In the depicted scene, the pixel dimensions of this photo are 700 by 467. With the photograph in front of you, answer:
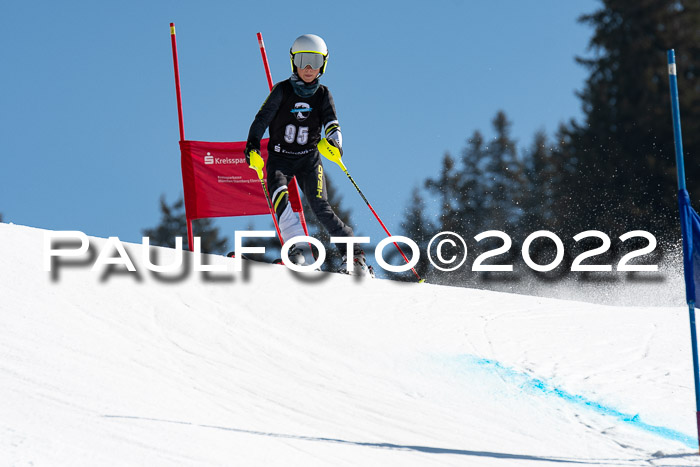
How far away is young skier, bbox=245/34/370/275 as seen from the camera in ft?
20.2

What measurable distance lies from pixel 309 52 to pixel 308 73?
0.17m

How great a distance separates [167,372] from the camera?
377 cm

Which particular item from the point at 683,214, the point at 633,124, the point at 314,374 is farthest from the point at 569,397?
the point at 633,124

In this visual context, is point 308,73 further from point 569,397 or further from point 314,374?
point 569,397

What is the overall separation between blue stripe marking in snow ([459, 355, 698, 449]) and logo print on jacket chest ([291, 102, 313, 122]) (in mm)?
2491

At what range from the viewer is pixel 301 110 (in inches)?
247

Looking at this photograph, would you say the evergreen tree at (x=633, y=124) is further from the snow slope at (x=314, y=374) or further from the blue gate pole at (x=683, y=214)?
the blue gate pole at (x=683, y=214)

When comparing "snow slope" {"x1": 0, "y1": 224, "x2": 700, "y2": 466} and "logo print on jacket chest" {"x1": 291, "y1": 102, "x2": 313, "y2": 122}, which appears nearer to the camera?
"snow slope" {"x1": 0, "y1": 224, "x2": 700, "y2": 466}

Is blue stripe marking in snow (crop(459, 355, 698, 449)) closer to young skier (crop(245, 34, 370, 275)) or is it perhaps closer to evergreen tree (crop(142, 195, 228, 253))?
young skier (crop(245, 34, 370, 275))

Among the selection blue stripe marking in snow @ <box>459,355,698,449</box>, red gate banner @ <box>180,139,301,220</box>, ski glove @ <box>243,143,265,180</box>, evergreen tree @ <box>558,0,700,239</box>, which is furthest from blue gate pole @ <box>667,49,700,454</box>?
evergreen tree @ <box>558,0,700,239</box>

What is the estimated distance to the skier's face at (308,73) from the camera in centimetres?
614

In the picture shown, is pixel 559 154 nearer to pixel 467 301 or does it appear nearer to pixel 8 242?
pixel 467 301

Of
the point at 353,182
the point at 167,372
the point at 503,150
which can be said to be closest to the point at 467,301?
the point at 353,182

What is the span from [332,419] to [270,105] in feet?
10.9
